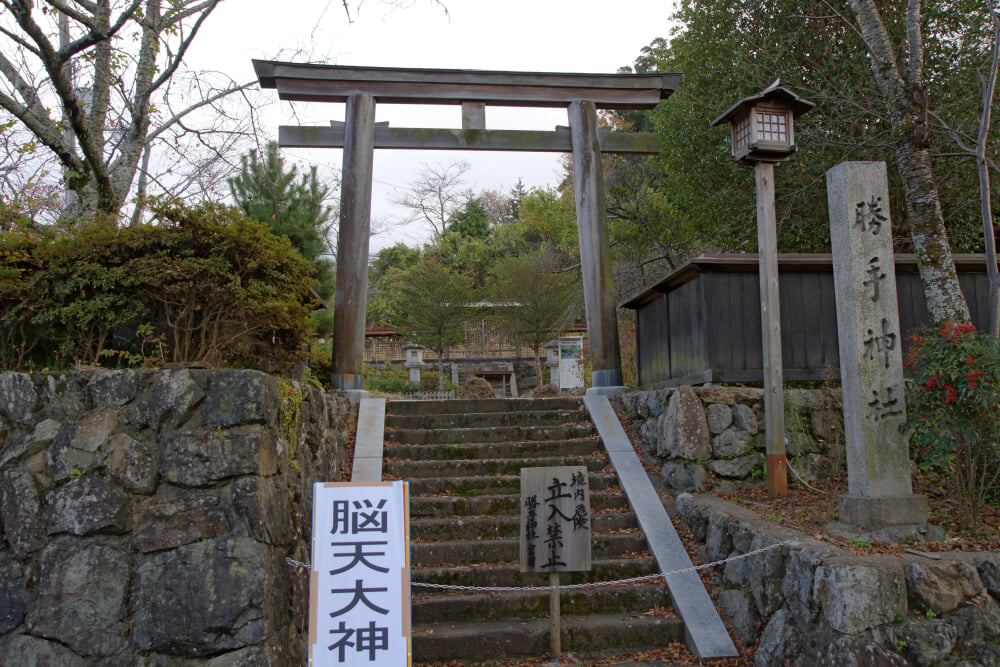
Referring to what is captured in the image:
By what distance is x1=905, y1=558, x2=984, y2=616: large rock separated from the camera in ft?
13.0

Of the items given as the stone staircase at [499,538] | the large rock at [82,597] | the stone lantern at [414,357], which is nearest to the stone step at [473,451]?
the stone staircase at [499,538]

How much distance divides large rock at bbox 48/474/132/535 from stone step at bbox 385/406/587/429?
3624 millimetres

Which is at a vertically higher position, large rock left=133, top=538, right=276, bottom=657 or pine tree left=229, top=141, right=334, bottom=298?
pine tree left=229, top=141, right=334, bottom=298

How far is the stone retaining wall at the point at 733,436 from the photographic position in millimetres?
6422

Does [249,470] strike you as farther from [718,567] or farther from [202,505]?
[718,567]

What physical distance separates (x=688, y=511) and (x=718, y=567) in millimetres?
662

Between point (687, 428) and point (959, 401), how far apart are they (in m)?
2.22

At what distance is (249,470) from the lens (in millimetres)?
4238

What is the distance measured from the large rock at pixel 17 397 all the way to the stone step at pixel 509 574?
282 centimetres

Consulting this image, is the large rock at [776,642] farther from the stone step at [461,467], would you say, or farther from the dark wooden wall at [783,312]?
the dark wooden wall at [783,312]

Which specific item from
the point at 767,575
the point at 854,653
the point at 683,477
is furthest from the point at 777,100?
the point at 854,653

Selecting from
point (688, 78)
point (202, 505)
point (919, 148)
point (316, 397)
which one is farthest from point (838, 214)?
point (688, 78)

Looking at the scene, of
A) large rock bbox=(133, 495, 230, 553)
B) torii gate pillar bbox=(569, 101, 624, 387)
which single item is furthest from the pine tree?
large rock bbox=(133, 495, 230, 553)

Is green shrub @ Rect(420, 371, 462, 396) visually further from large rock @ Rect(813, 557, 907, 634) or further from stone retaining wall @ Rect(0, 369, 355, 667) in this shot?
large rock @ Rect(813, 557, 907, 634)
